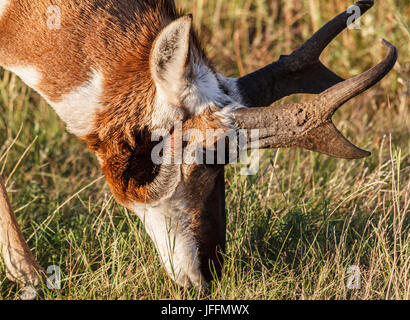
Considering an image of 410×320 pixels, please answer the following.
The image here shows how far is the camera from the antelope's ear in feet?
9.28

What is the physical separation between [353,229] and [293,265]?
1.67 feet

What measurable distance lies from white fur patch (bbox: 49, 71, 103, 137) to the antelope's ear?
35 cm

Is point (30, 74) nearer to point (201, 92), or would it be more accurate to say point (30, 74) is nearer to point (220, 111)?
point (201, 92)

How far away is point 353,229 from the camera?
4.03 m

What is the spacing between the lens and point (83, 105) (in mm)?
3289

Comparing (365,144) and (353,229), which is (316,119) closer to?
(353,229)

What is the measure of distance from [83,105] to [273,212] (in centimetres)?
152

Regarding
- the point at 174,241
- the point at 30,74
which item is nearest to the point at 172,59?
the point at 30,74

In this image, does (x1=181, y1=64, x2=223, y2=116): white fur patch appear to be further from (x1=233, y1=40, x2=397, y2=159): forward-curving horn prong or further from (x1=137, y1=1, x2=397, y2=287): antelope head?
(x1=233, y1=40, x2=397, y2=159): forward-curving horn prong

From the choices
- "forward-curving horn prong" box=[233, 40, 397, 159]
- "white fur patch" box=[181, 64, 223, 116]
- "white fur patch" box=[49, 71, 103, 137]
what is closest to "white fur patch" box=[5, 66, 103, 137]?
"white fur patch" box=[49, 71, 103, 137]

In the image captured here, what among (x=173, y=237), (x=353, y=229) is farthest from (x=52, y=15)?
(x=353, y=229)

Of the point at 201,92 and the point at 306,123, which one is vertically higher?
the point at 201,92

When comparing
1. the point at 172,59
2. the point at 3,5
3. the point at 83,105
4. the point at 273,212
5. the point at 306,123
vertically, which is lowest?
the point at 273,212

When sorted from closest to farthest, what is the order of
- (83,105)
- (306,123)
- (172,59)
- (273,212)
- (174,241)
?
(172,59), (306,123), (83,105), (174,241), (273,212)
